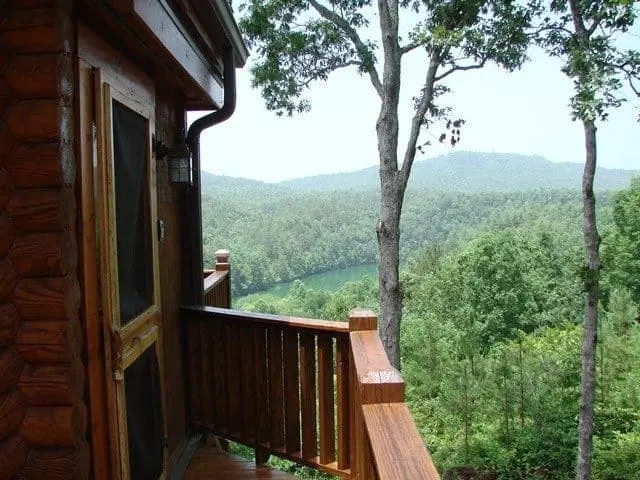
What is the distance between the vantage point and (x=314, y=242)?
6431cm

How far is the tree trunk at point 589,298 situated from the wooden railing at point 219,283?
6983 millimetres

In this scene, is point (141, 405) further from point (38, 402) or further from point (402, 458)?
point (402, 458)

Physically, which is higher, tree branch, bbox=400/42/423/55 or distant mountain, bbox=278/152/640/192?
distant mountain, bbox=278/152/640/192

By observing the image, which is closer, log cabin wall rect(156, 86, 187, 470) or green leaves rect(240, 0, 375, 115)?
log cabin wall rect(156, 86, 187, 470)

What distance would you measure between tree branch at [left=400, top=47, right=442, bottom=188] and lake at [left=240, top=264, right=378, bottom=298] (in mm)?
45588

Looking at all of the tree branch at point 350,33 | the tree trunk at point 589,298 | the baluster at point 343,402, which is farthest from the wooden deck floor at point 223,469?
the tree branch at point 350,33

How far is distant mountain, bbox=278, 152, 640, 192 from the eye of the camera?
97.7 meters

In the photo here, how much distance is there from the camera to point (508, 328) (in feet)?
95.1

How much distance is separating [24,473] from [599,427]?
18636 mm

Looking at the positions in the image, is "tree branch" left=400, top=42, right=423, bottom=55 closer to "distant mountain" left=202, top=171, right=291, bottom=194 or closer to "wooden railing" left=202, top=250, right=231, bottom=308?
"wooden railing" left=202, top=250, right=231, bottom=308

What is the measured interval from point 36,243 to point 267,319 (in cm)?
155

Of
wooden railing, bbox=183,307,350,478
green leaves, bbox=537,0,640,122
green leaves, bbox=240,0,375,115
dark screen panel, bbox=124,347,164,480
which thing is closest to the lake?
green leaves, bbox=240,0,375,115

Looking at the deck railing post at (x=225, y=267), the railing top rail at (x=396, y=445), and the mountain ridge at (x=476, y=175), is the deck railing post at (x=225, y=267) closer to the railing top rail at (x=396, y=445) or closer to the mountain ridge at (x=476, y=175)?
the railing top rail at (x=396, y=445)

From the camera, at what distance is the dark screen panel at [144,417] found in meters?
2.16
